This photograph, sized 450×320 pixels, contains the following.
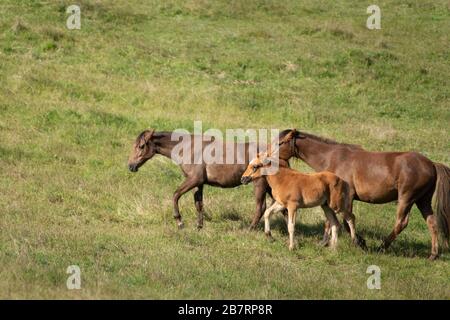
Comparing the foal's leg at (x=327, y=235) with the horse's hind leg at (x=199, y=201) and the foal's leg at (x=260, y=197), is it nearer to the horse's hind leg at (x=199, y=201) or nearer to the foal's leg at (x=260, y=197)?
the foal's leg at (x=260, y=197)

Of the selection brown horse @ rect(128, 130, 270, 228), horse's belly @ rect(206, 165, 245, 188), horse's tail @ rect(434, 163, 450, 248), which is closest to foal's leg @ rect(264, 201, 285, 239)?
brown horse @ rect(128, 130, 270, 228)

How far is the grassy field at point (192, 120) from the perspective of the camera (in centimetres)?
1052

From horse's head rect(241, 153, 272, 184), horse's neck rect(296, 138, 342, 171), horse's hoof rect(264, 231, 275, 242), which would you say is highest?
horse's neck rect(296, 138, 342, 171)

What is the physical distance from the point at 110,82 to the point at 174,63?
2.94 meters

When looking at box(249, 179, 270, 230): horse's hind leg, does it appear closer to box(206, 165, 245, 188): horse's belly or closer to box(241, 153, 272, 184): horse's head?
box(206, 165, 245, 188): horse's belly

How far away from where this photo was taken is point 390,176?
12703 millimetres

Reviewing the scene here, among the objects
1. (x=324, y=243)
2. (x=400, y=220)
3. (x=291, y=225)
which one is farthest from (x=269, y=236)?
(x=400, y=220)

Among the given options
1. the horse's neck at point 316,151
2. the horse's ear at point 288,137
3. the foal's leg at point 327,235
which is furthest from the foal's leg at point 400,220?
the horse's ear at point 288,137

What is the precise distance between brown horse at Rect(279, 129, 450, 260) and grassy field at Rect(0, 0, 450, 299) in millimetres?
679

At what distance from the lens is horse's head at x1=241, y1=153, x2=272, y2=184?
40.6ft

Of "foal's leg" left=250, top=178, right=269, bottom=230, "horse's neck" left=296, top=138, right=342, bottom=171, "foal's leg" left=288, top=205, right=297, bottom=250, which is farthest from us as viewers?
"foal's leg" left=250, top=178, right=269, bottom=230
